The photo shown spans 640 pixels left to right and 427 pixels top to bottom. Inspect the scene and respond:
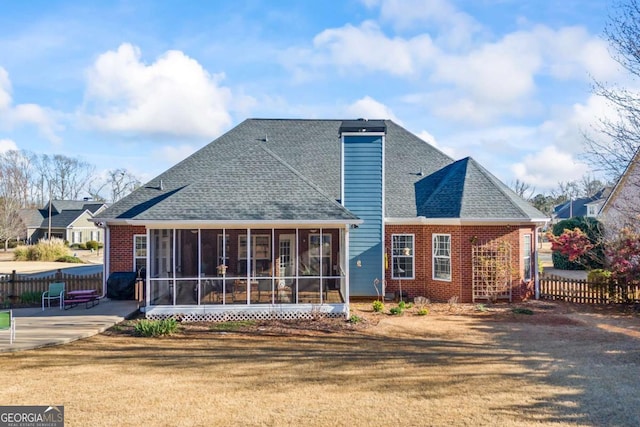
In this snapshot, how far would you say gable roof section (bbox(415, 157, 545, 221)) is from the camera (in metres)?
A: 16.6

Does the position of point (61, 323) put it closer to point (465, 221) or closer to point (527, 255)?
point (465, 221)

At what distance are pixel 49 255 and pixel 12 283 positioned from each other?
24692 mm

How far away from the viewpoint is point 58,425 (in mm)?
6051

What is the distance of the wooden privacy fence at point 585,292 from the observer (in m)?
16.0

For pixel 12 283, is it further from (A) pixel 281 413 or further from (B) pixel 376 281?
(A) pixel 281 413

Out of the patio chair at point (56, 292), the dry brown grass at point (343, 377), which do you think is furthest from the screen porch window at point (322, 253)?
the patio chair at point (56, 292)

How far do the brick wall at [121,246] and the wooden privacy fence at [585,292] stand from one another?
54.1 feet

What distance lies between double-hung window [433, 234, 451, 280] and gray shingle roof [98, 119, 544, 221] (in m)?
0.98

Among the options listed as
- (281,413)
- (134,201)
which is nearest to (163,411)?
(281,413)

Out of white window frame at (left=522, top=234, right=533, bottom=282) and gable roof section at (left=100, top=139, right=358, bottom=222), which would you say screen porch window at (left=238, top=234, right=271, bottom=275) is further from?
white window frame at (left=522, top=234, right=533, bottom=282)

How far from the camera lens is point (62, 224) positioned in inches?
2363

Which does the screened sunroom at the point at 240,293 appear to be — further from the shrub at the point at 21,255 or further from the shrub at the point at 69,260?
the shrub at the point at 21,255

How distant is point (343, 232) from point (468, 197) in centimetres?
552

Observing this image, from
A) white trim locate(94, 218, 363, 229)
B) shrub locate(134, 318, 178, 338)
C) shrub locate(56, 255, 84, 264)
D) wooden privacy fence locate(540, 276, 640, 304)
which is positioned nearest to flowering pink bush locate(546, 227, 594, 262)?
wooden privacy fence locate(540, 276, 640, 304)
